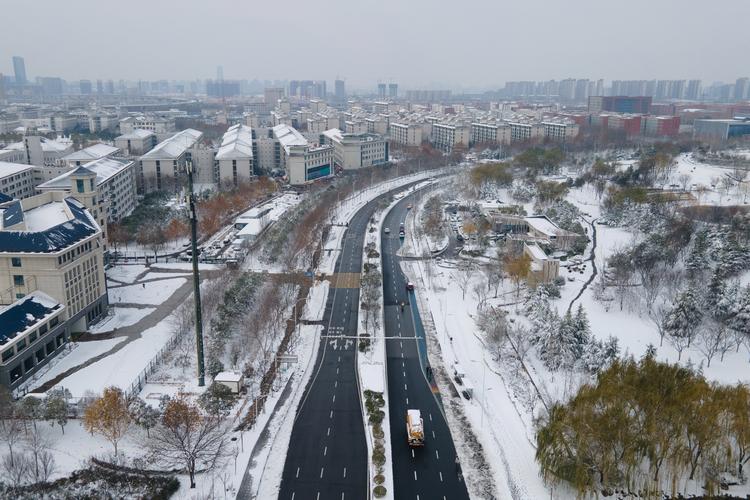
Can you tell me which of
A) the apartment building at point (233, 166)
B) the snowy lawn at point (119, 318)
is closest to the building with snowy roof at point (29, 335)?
the snowy lawn at point (119, 318)

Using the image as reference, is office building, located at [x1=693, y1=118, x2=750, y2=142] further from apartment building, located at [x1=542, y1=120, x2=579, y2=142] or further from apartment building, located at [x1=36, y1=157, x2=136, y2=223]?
apartment building, located at [x1=36, y1=157, x2=136, y2=223]

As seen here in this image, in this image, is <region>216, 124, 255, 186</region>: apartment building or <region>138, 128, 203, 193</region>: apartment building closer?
<region>138, 128, 203, 193</region>: apartment building

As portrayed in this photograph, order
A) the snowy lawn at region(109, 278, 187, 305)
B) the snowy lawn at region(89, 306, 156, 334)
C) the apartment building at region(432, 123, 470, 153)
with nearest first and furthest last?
the snowy lawn at region(89, 306, 156, 334), the snowy lawn at region(109, 278, 187, 305), the apartment building at region(432, 123, 470, 153)

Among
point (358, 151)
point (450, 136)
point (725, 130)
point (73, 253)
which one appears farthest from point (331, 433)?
point (725, 130)

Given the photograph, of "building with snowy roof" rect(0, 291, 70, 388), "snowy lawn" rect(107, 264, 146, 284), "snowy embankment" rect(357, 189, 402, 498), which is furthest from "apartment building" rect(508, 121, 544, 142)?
"building with snowy roof" rect(0, 291, 70, 388)

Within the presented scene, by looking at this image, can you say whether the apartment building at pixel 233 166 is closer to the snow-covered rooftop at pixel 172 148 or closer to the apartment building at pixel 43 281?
the snow-covered rooftop at pixel 172 148

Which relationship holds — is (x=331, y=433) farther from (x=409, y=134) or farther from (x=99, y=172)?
(x=409, y=134)

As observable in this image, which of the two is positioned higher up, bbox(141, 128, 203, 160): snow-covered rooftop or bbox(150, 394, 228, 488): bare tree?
bbox(141, 128, 203, 160): snow-covered rooftop
